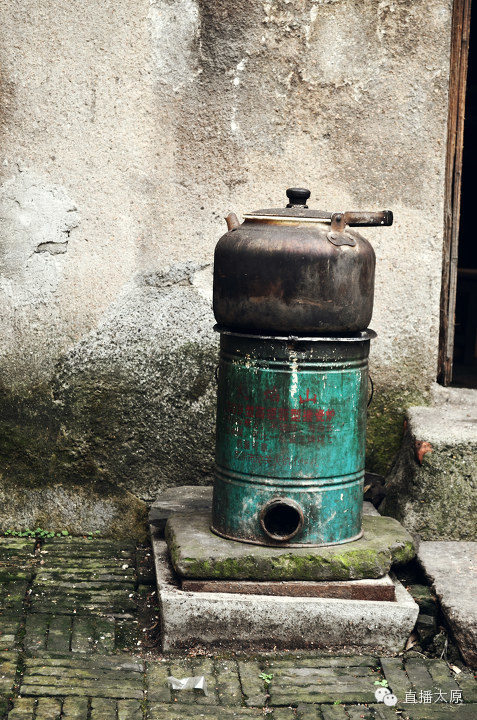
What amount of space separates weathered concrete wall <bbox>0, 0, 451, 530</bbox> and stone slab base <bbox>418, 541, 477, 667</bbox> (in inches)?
40.7

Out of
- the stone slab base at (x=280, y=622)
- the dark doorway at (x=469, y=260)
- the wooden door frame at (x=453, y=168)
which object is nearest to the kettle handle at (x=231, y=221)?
the wooden door frame at (x=453, y=168)

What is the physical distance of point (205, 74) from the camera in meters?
5.33

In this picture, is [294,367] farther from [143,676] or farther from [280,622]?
[143,676]

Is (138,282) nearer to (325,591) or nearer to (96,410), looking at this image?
(96,410)

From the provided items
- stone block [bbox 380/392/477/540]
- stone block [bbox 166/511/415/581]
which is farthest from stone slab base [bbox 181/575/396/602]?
stone block [bbox 380/392/477/540]

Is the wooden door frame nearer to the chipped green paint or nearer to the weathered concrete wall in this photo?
the weathered concrete wall

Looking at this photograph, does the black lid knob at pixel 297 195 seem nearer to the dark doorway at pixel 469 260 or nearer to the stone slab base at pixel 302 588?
the stone slab base at pixel 302 588

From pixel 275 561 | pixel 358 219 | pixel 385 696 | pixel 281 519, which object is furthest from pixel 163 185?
pixel 385 696

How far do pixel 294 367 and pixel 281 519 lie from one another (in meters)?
0.80

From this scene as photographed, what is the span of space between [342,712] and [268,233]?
Result: 2103 mm

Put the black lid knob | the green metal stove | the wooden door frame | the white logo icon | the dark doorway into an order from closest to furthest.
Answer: the white logo icon → the green metal stove → the black lid knob → the wooden door frame → the dark doorway

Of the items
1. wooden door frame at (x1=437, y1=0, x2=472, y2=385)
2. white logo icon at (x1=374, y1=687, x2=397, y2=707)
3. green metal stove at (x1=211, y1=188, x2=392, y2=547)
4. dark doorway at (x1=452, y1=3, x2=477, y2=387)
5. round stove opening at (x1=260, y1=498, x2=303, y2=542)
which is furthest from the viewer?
dark doorway at (x1=452, y1=3, x2=477, y2=387)

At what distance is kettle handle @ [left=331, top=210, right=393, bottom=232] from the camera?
4258 mm

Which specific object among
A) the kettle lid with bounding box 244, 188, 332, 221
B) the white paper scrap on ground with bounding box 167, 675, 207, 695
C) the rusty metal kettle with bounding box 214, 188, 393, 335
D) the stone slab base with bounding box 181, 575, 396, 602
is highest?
the kettle lid with bounding box 244, 188, 332, 221
